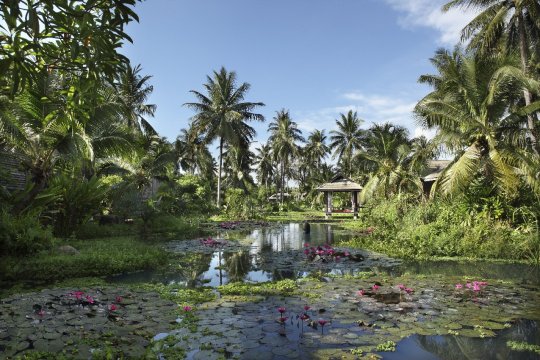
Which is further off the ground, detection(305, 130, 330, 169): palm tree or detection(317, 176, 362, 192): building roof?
detection(305, 130, 330, 169): palm tree

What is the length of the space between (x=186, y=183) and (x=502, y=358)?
2961cm

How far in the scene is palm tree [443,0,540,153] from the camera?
15.7 meters

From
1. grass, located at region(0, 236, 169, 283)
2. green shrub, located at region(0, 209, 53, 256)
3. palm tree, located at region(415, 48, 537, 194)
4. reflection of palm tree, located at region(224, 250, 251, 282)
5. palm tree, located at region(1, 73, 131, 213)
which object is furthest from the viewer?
palm tree, located at region(415, 48, 537, 194)

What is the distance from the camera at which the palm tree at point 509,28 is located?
1568 cm

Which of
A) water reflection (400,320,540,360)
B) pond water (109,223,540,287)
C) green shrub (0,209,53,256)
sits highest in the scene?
green shrub (0,209,53,256)

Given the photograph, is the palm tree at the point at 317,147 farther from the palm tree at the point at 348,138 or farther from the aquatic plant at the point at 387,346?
the aquatic plant at the point at 387,346

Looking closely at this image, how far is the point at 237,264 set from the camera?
11.6 metres

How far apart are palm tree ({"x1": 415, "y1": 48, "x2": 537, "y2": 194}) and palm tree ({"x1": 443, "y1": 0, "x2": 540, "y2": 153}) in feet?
4.29

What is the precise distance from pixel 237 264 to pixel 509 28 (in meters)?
16.6

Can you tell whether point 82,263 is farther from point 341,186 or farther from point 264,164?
point 264,164

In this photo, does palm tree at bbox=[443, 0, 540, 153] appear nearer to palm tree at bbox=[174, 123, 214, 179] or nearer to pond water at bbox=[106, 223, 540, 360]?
pond water at bbox=[106, 223, 540, 360]

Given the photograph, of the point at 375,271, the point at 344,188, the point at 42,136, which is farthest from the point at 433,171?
the point at 42,136

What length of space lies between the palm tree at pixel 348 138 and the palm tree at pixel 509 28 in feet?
87.1

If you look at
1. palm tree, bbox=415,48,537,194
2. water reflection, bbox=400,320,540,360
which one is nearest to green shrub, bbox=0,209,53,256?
water reflection, bbox=400,320,540,360
